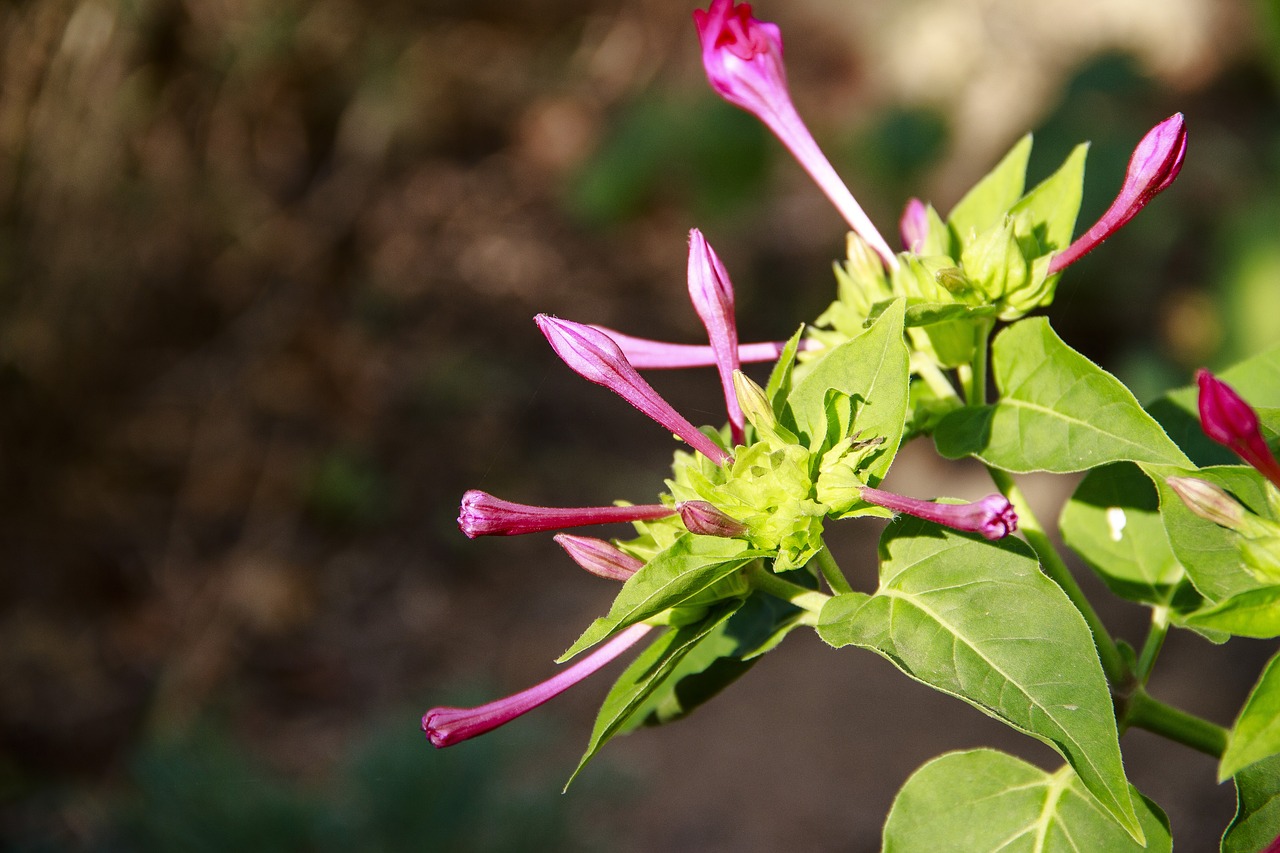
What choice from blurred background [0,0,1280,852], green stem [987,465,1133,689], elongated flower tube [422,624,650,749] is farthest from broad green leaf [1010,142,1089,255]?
blurred background [0,0,1280,852]

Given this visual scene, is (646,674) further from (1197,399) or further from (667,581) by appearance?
(1197,399)

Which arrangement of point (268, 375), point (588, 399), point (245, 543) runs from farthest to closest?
1. point (588, 399)
2. point (268, 375)
3. point (245, 543)

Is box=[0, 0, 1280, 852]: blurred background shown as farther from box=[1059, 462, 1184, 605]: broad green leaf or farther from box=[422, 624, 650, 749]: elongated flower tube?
box=[1059, 462, 1184, 605]: broad green leaf

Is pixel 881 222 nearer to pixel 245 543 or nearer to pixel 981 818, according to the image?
pixel 245 543

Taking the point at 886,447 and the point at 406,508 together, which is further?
the point at 406,508

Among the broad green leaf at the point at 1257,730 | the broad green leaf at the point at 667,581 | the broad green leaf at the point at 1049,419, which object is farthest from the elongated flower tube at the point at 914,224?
the broad green leaf at the point at 1257,730

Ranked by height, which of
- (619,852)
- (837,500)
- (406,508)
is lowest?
(619,852)

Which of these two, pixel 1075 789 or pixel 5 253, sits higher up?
pixel 1075 789

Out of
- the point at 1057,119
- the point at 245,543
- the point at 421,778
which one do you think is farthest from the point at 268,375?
the point at 1057,119
